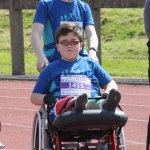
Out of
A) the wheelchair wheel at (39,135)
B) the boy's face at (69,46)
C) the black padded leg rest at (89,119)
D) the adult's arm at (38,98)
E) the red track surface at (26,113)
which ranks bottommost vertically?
the red track surface at (26,113)

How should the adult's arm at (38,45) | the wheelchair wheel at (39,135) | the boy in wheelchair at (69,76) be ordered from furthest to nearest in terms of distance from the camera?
1. the adult's arm at (38,45)
2. the boy in wheelchair at (69,76)
3. the wheelchair wheel at (39,135)

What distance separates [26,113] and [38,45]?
5628mm

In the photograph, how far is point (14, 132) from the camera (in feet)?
32.2

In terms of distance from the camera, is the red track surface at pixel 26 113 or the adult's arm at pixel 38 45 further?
the red track surface at pixel 26 113

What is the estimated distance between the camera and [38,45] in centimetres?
648

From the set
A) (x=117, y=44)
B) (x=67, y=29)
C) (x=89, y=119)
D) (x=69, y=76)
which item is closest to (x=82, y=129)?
(x=89, y=119)

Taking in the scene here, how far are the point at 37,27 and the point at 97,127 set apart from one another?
154 centimetres

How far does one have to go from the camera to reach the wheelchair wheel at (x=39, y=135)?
5891 mm

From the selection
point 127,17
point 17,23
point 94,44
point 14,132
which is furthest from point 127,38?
point 94,44

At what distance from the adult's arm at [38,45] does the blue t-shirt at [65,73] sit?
0.67 feet

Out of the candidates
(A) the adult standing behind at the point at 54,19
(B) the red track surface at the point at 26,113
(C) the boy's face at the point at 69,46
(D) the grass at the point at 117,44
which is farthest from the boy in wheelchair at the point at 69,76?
(D) the grass at the point at 117,44

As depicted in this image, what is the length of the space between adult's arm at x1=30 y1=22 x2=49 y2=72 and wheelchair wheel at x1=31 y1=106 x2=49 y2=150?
1.49 ft

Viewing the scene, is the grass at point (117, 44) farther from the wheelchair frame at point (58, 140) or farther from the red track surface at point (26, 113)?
the wheelchair frame at point (58, 140)

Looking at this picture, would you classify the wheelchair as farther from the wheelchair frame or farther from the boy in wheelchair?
the boy in wheelchair
